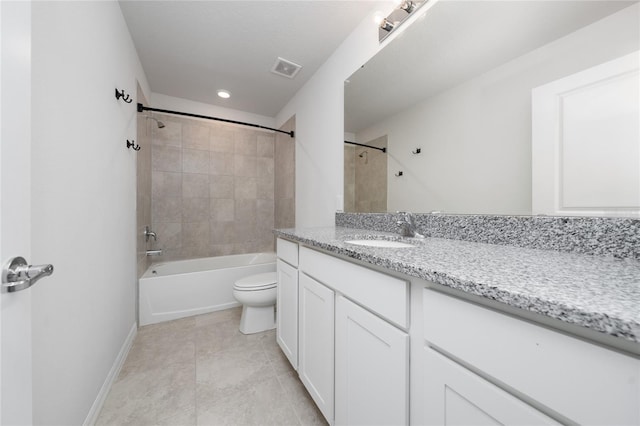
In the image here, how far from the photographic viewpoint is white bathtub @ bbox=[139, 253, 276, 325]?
2.04 meters

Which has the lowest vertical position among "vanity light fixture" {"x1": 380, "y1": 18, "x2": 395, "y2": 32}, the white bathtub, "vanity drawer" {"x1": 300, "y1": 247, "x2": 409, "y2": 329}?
the white bathtub

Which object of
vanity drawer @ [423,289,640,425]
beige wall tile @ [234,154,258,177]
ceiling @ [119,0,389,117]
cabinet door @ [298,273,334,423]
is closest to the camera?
vanity drawer @ [423,289,640,425]

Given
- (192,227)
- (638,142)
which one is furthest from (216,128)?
(638,142)

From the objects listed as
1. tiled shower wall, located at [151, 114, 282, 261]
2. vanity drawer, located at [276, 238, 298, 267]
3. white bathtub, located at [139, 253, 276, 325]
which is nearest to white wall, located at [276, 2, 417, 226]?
tiled shower wall, located at [151, 114, 282, 261]

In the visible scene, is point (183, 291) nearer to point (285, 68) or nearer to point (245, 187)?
point (245, 187)

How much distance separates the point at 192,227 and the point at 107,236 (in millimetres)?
1545

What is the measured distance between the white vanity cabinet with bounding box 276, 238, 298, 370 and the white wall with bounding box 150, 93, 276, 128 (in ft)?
7.37

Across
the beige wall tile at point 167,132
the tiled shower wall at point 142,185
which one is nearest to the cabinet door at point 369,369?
the tiled shower wall at point 142,185

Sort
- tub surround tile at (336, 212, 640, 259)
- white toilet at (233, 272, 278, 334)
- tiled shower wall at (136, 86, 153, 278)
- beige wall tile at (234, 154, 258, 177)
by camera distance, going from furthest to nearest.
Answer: beige wall tile at (234, 154, 258, 177) < tiled shower wall at (136, 86, 153, 278) < white toilet at (233, 272, 278, 334) < tub surround tile at (336, 212, 640, 259)

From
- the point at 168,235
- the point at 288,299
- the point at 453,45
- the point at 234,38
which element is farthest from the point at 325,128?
the point at 168,235

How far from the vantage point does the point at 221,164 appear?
3.00 meters

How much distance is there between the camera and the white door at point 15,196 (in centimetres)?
43

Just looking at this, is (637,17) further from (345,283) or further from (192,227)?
(192,227)

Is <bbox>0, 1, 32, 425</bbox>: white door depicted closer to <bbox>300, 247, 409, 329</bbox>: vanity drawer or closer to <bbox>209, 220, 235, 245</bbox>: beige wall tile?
<bbox>300, 247, 409, 329</bbox>: vanity drawer
